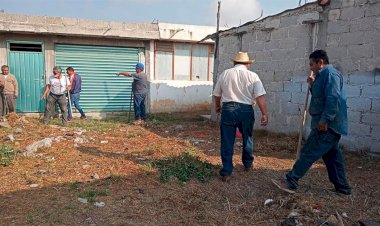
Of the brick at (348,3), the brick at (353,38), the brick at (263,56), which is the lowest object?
the brick at (263,56)

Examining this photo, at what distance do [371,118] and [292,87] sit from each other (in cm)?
190

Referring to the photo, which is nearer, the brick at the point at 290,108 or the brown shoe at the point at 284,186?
the brown shoe at the point at 284,186

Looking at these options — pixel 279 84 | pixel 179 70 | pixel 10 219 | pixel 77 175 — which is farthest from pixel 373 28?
pixel 179 70

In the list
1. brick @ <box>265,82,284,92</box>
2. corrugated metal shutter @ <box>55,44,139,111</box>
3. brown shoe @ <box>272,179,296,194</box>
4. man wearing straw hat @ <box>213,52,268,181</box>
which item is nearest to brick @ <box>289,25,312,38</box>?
brick @ <box>265,82,284,92</box>

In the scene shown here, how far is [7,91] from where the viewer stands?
9.45m

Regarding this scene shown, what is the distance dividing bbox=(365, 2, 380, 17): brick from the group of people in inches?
100

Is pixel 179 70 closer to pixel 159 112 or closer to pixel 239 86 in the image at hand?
pixel 159 112

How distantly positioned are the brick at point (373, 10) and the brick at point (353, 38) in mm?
338

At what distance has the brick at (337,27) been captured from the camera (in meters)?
6.24

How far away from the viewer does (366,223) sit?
3.13 m

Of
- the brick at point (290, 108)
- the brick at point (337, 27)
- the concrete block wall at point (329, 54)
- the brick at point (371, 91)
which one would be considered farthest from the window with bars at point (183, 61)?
the brick at point (371, 91)

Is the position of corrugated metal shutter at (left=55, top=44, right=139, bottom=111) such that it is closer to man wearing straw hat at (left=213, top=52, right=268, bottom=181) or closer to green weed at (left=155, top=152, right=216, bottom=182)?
green weed at (left=155, top=152, right=216, bottom=182)

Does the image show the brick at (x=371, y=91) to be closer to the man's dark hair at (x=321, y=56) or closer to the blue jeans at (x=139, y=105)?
the man's dark hair at (x=321, y=56)

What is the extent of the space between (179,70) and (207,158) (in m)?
7.49
